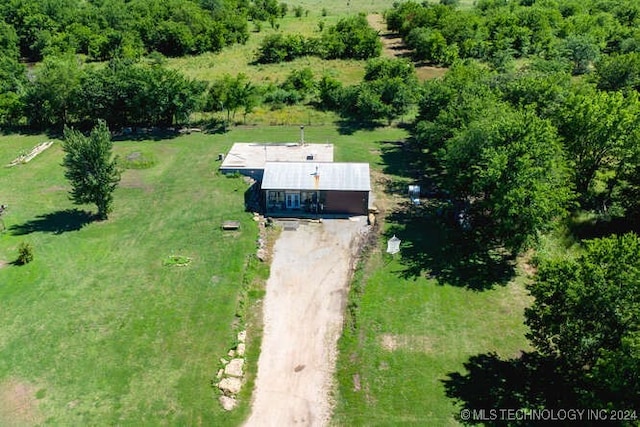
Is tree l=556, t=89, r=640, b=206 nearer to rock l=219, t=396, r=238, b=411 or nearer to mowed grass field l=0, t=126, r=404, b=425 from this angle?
mowed grass field l=0, t=126, r=404, b=425

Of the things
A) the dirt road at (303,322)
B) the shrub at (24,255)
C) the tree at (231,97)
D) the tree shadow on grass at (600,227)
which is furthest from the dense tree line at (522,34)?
the shrub at (24,255)

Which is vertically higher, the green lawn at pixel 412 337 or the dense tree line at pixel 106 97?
the dense tree line at pixel 106 97

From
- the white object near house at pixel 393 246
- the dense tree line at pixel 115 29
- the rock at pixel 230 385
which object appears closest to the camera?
the rock at pixel 230 385

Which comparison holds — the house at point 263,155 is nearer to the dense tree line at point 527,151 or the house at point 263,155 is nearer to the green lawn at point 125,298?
the green lawn at point 125,298

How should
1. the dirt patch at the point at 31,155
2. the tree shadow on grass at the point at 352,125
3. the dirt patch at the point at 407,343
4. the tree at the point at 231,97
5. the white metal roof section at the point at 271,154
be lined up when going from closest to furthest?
the dirt patch at the point at 407,343 → the white metal roof section at the point at 271,154 → the dirt patch at the point at 31,155 → the tree shadow on grass at the point at 352,125 → the tree at the point at 231,97

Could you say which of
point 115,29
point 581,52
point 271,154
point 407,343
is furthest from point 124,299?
point 581,52

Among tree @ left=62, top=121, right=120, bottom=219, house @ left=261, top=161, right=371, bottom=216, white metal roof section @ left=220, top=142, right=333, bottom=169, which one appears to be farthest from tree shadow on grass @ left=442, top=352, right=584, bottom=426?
tree @ left=62, top=121, right=120, bottom=219

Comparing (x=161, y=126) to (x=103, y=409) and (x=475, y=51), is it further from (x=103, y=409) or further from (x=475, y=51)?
(x=475, y=51)

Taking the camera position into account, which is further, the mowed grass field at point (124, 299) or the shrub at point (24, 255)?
the shrub at point (24, 255)
